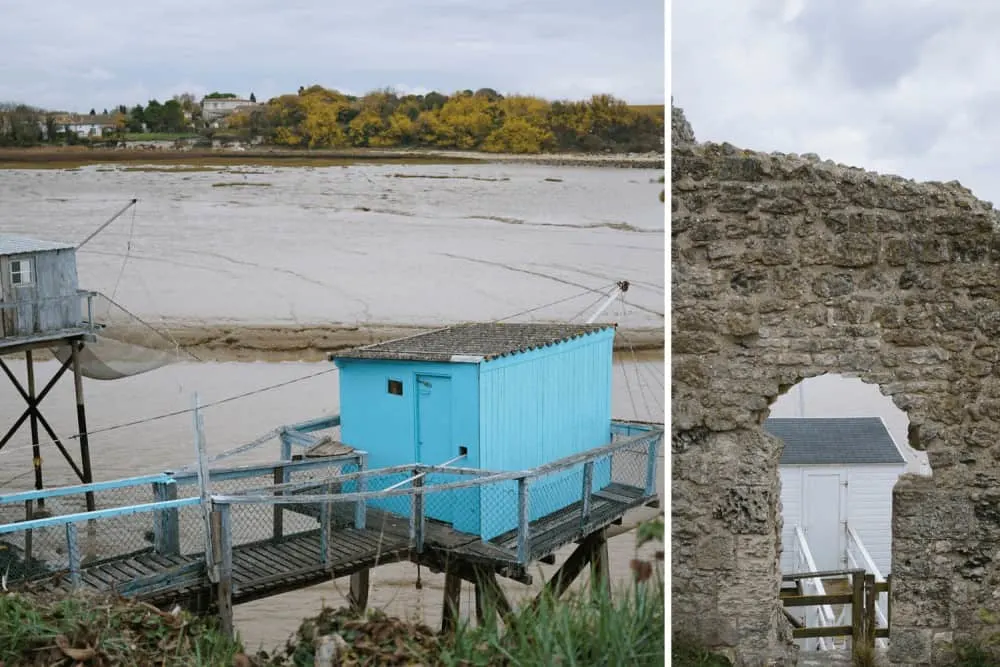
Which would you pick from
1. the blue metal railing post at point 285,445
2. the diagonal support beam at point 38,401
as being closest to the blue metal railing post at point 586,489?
the blue metal railing post at point 285,445

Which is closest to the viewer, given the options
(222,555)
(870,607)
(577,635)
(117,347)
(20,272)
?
(577,635)

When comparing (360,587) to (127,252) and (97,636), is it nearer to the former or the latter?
(97,636)

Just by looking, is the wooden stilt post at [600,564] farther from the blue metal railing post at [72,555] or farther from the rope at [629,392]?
the blue metal railing post at [72,555]

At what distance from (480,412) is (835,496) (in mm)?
3024

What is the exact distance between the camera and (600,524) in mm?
4305

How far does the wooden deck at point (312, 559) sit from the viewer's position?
3408 mm

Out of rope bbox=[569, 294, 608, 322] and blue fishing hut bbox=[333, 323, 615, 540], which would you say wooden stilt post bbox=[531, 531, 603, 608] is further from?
rope bbox=[569, 294, 608, 322]

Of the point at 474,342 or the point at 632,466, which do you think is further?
the point at 632,466

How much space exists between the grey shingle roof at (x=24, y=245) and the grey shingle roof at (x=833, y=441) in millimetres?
4074

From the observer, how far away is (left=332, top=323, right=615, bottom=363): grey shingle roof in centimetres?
402

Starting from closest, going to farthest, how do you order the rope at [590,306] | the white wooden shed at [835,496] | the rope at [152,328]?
the rope at [152,328] < the rope at [590,306] < the white wooden shed at [835,496]

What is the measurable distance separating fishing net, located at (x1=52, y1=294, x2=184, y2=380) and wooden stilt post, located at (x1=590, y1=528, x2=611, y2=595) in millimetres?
2255

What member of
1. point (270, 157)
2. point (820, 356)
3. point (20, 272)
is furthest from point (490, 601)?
point (270, 157)

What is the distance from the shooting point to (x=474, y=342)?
434 cm
